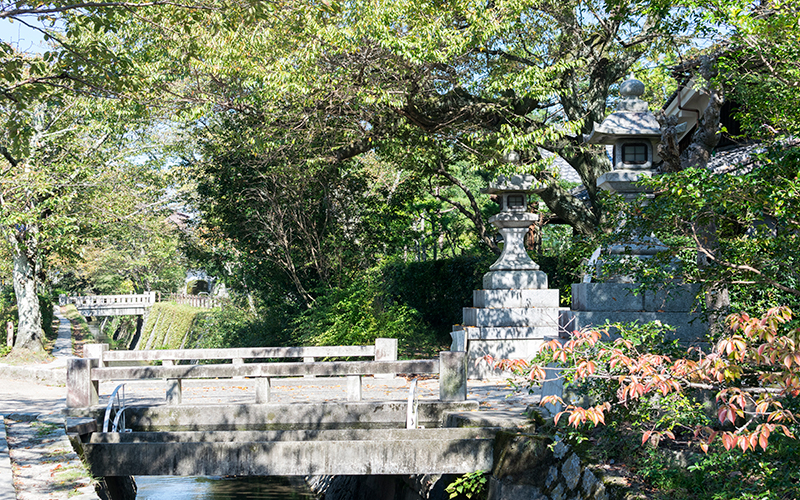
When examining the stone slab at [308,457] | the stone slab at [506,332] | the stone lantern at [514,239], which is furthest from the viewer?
the stone lantern at [514,239]

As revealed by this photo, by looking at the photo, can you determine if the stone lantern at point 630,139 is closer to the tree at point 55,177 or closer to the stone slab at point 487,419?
the stone slab at point 487,419

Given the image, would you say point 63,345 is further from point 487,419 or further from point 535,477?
point 535,477

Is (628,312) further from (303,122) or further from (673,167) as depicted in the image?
(303,122)

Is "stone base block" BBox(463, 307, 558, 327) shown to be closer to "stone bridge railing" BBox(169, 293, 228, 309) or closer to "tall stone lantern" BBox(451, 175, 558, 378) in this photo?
"tall stone lantern" BBox(451, 175, 558, 378)

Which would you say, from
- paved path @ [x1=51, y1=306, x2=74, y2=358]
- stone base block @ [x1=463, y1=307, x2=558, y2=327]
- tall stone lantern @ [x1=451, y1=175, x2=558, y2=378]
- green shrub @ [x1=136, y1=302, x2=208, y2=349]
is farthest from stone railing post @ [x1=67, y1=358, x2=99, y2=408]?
green shrub @ [x1=136, y1=302, x2=208, y2=349]

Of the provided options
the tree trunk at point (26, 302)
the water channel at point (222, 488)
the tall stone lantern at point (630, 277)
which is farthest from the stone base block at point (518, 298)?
the tree trunk at point (26, 302)

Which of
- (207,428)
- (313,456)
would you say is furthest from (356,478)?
(313,456)

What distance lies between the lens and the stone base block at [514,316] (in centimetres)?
1271

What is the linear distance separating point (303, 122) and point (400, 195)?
582cm

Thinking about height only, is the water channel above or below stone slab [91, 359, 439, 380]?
below

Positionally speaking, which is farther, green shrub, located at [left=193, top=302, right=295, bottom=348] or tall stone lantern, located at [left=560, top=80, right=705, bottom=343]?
green shrub, located at [left=193, top=302, right=295, bottom=348]

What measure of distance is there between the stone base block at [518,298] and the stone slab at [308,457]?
572 centimetres

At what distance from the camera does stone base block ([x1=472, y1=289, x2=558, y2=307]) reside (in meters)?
12.9

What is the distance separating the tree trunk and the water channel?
9.95 m
